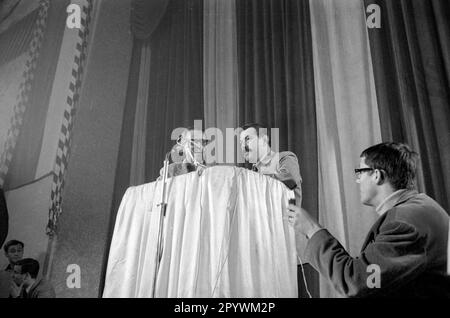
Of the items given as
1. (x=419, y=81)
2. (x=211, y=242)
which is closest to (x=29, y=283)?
(x=211, y=242)

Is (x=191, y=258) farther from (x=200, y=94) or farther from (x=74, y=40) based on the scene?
(x=74, y=40)

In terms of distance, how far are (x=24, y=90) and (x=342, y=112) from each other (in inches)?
80.0

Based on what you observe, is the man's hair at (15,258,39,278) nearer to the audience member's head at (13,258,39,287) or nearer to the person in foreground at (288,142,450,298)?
the audience member's head at (13,258,39,287)

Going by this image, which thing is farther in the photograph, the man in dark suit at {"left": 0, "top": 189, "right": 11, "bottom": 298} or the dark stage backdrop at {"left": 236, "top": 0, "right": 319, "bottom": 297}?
the dark stage backdrop at {"left": 236, "top": 0, "right": 319, "bottom": 297}

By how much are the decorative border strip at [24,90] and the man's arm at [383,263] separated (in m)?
2.15

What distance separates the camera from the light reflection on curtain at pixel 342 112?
268cm

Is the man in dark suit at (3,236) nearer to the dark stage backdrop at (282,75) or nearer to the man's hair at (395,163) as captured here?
the dark stage backdrop at (282,75)

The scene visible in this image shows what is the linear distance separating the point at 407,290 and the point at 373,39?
1.66 m

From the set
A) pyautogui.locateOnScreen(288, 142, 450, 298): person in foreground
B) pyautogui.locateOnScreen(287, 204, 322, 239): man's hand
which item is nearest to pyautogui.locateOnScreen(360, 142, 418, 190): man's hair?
pyautogui.locateOnScreen(288, 142, 450, 298): person in foreground

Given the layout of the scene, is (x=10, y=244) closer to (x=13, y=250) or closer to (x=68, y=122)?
(x=13, y=250)

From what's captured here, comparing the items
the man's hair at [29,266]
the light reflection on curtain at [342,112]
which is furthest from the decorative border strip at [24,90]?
the light reflection on curtain at [342,112]

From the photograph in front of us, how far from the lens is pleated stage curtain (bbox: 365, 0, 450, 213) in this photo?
8.95 feet

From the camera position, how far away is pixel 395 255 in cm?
187

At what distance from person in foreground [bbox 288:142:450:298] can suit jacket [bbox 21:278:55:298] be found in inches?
50.9
